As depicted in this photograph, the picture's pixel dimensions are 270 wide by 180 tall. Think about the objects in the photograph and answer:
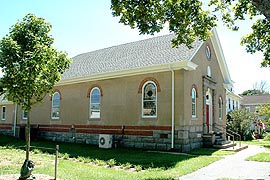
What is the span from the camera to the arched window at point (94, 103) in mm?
18750

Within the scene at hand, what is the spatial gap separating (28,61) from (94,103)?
1078 cm

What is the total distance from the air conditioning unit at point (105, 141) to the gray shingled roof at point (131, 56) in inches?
169

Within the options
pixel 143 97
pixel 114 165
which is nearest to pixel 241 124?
pixel 143 97

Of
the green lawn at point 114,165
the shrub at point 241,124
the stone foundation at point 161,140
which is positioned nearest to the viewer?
the green lawn at point 114,165

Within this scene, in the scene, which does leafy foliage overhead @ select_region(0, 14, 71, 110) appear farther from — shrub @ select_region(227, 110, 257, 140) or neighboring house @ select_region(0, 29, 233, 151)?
shrub @ select_region(227, 110, 257, 140)

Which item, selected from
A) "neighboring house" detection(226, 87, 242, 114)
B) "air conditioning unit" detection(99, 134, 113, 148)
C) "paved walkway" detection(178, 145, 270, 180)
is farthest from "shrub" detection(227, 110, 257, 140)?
"air conditioning unit" detection(99, 134, 113, 148)

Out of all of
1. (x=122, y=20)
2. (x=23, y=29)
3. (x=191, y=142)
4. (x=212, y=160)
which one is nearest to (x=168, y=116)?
(x=191, y=142)

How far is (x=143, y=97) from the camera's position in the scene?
1644cm

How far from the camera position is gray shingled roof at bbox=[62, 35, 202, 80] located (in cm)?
1630

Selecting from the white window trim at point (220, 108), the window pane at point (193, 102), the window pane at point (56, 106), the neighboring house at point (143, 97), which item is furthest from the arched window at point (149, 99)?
the window pane at point (56, 106)

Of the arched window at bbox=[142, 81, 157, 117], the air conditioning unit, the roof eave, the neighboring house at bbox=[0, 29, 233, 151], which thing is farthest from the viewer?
the air conditioning unit

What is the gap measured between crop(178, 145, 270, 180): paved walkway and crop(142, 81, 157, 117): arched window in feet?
16.3

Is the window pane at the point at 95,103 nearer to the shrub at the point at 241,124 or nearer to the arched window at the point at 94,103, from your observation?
the arched window at the point at 94,103

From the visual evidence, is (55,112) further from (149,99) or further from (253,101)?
(253,101)
